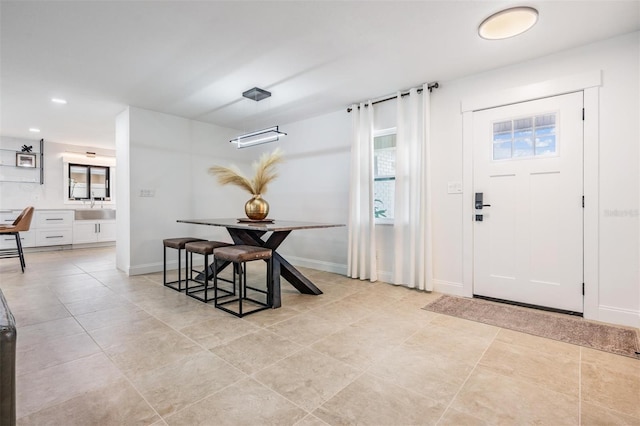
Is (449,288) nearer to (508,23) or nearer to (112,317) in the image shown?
(508,23)

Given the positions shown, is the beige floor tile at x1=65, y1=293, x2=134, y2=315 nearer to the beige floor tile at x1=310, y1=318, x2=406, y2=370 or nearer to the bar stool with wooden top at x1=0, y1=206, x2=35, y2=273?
the beige floor tile at x1=310, y1=318, x2=406, y2=370

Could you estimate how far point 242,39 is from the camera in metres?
2.60


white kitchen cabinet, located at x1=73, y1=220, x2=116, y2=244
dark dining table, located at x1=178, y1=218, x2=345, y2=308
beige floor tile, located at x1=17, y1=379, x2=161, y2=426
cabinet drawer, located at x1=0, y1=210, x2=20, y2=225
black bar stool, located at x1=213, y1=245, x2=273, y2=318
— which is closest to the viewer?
beige floor tile, located at x1=17, y1=379, x2=161, y2=426

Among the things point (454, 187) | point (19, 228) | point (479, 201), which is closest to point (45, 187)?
point (19, 228)

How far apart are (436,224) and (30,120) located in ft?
21.5

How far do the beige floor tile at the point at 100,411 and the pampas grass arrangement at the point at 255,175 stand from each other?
7.41 ft

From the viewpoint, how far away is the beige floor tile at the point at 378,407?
4.59 feet

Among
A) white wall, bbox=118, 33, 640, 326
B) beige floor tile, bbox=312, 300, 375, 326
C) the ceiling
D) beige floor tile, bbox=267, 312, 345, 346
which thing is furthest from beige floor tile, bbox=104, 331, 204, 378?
white wall, bbox=118, 33, 640, 326

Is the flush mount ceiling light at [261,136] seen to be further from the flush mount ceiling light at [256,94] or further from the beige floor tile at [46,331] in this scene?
the beige floor tile at [46,331]

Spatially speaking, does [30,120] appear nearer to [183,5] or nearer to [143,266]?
[143,266]

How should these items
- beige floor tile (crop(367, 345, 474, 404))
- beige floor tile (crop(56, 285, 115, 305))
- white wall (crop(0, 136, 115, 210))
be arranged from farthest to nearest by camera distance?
1. white wall (crop(0, 136, 115, 210))
2. beige floor tile (crop(56, 285, 115, 305))
3. beige floor tile (crop(367, 345, 474, 404))

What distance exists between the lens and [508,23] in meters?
2.33

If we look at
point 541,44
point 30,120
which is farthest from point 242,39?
point 30,120

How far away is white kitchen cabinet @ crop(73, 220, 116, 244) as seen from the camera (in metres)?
6.78
